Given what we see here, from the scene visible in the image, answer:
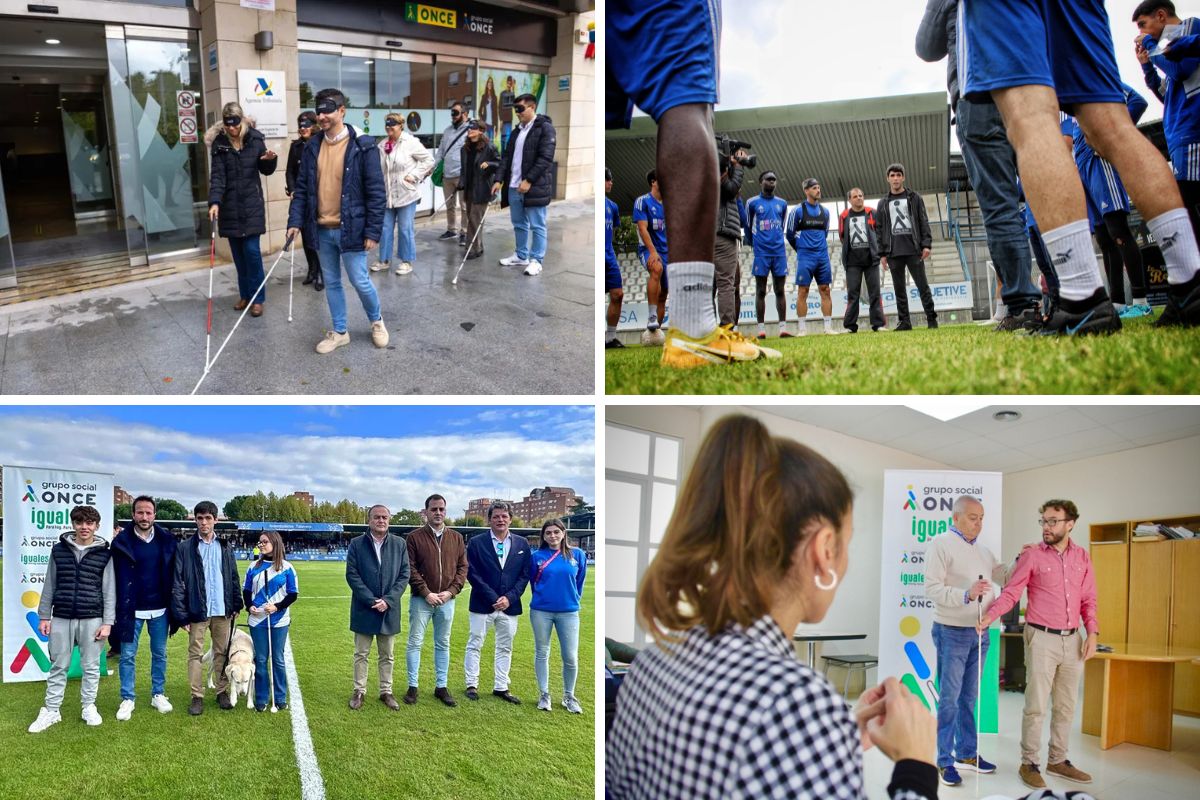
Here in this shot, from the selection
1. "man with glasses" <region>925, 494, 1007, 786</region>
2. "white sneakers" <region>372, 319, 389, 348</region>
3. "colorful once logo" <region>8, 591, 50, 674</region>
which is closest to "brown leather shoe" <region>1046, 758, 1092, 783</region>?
"man with glasses" <region>925, 494, 1007, 786</region>

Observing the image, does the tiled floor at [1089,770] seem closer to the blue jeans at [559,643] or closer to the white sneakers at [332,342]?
the blue jeans at [559,643]

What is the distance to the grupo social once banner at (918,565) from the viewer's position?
2.99 m

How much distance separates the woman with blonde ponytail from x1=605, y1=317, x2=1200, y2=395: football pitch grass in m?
0.86

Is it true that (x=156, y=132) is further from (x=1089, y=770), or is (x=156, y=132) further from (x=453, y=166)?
(x=1089, y=770)

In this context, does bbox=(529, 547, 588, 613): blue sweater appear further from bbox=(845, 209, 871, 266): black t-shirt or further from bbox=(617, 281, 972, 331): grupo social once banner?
bbox=(845, 209, 871, 266): black t-shirt

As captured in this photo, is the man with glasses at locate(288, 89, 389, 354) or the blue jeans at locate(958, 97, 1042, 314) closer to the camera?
the blue jeans at locate(958, 97, 1042, 314)

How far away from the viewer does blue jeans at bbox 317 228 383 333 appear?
3.92 meters

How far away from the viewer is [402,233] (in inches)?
223

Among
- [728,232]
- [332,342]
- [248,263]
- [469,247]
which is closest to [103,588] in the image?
[332,342]

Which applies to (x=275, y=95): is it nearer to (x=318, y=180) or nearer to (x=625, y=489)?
(x=318, y=180)

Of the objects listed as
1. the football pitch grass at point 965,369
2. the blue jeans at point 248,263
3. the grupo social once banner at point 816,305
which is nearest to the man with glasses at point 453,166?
the blue jeans at point 248,263

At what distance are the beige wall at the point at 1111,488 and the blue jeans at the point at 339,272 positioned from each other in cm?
286

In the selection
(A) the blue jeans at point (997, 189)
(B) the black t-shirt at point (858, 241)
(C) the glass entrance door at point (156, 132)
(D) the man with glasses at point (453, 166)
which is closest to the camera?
(A) the blue jeans at point (997, 189)

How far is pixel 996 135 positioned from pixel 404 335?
289 cm
